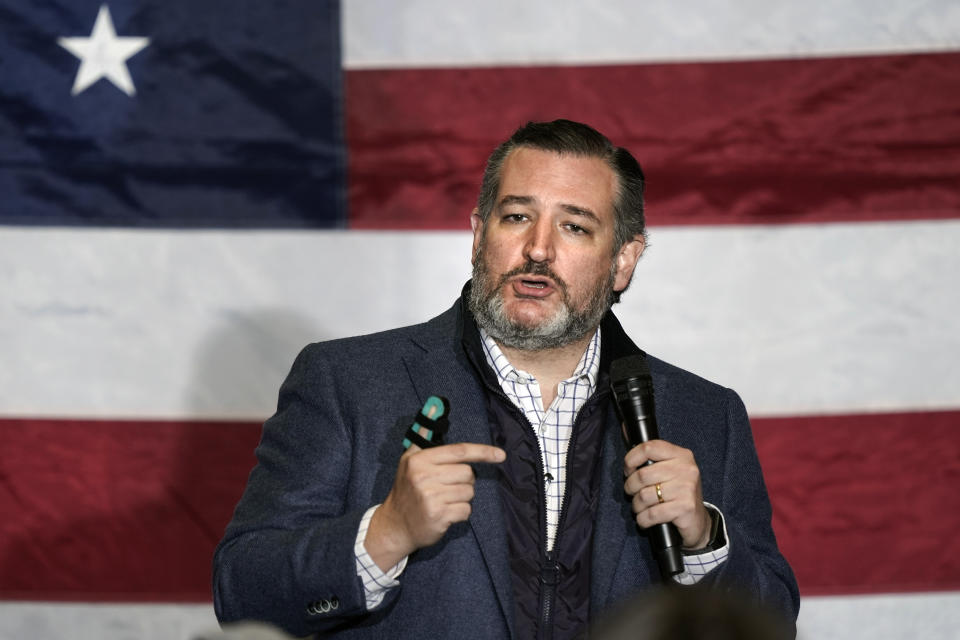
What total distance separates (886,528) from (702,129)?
1.12 meters

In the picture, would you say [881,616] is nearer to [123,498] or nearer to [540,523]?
[540,523]

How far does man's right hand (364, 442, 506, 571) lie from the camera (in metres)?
1.45

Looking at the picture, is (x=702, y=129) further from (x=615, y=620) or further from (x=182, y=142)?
(x=615, y=620)

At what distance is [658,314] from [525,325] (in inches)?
35.8

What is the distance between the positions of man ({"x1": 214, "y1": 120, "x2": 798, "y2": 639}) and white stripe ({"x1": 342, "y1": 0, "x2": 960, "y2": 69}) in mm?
731

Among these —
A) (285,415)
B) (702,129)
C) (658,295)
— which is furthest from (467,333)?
(702,129)

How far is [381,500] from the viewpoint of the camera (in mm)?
1820

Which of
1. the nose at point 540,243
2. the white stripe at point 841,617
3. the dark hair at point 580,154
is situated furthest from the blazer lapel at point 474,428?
the white stripe at point 841,617

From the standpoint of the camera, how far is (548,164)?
202 cm

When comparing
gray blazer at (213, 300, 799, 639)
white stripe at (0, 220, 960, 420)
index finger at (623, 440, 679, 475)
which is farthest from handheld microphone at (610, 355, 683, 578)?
white stripe at (0, 220, 960, 420)

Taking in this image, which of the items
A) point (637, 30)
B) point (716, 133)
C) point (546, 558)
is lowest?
point (546, 558)

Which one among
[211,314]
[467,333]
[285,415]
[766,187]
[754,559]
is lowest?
[754,559]

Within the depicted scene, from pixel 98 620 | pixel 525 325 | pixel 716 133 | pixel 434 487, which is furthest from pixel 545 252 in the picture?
pixel 98 620

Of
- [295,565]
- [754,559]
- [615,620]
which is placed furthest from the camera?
[754,559]
